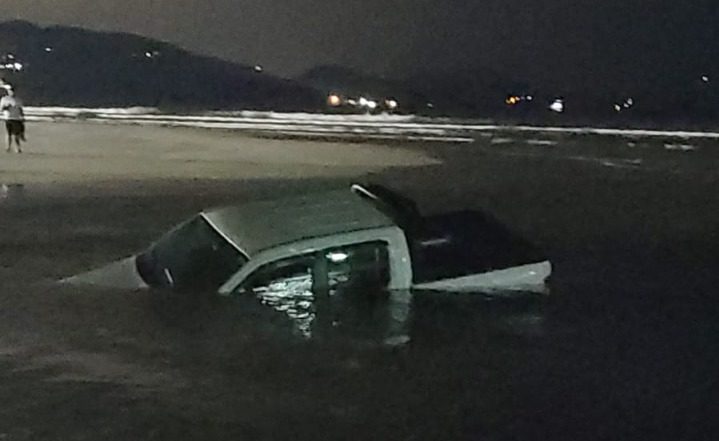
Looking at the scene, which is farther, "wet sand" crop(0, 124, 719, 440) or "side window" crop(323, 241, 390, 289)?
"side window" crop(323, 241, 390, 289)

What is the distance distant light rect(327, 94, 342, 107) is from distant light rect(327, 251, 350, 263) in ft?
213

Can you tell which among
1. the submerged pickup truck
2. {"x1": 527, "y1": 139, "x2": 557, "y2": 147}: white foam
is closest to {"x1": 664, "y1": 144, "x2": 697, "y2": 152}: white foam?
{"x1": 527, "y1": 139, "x2": 557, "y2": 147}: white foam

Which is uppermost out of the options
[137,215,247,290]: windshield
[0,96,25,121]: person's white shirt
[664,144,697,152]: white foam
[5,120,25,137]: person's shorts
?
[0,96,25,121]: person's white shirt

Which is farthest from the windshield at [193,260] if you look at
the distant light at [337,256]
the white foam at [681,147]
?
the white foam at [681,147]

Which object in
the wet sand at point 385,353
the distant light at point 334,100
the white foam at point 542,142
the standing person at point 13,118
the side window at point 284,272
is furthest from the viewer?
the distant light at point 334,100

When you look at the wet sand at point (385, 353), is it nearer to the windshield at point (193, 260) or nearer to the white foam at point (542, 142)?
the windshield at point (193, 260)

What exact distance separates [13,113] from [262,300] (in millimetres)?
21645

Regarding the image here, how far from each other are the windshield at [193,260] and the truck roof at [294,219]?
0.11m

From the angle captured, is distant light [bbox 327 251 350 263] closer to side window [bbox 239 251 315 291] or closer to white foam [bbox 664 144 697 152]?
side window [bbox 239 251 315 291]

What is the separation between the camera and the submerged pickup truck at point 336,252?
11.5 meters

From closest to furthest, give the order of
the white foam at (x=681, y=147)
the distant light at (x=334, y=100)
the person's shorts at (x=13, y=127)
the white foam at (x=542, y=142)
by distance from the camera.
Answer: the person's shorts at (x=13, y=127), the white foam at (x=681, y=147), the white foam at (x=542, y=142), the distant light at (x=334, y=100)

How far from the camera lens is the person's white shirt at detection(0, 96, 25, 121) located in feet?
105

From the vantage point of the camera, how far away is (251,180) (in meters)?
25.8

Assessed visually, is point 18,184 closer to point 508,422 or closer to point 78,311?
point 78,311
